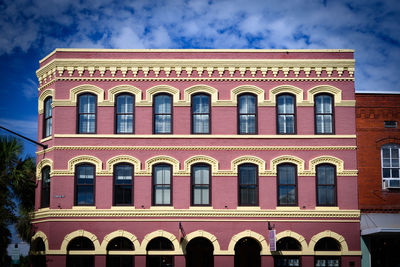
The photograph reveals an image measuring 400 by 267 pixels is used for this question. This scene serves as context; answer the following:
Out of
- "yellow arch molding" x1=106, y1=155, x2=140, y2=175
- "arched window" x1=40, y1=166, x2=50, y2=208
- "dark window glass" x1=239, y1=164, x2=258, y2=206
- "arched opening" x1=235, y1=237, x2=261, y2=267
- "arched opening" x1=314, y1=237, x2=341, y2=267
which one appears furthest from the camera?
"arched opening" x1=235, y1=237, x2=261, y2=267

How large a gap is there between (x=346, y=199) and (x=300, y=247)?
3.08m

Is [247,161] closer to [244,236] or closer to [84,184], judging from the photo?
[244,236]

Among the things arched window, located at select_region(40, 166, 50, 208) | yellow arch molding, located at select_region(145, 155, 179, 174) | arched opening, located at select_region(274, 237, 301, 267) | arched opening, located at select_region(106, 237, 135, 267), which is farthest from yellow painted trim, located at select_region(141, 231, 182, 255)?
arched window, located at select_region(40, 166, 50, 208)

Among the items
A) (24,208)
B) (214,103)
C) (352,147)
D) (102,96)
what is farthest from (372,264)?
(24,208)

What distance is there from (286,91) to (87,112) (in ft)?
31.2

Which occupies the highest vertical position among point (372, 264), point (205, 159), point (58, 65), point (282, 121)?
point (58, 65)

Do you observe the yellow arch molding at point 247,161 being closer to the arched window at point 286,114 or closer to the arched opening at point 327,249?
the arched window at point 286,114

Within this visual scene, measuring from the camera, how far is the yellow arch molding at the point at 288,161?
25033 millimetres

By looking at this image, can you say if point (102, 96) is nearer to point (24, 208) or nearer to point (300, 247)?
point (24, 208)

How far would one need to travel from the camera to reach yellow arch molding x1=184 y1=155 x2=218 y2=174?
24969mm

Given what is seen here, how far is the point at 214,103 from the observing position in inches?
1003

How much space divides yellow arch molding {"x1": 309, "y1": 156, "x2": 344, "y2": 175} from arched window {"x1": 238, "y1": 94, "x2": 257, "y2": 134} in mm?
3064

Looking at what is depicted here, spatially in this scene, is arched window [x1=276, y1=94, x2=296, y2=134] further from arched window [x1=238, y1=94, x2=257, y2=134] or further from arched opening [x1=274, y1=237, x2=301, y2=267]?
arched opening [x1=274, y1=237, x2=301, y2=267]

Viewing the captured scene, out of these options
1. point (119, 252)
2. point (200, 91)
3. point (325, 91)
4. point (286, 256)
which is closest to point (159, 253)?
point (119, 252)
